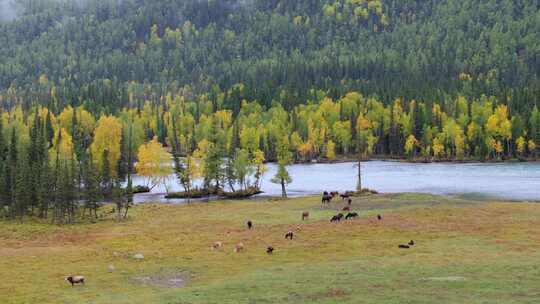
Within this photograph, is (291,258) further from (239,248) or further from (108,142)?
(108,142)

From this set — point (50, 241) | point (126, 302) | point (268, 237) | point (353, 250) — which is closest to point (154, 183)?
point (50, 241)

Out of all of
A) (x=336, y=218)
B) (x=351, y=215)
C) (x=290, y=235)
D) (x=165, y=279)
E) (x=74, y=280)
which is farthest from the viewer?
(x=351, y=215)

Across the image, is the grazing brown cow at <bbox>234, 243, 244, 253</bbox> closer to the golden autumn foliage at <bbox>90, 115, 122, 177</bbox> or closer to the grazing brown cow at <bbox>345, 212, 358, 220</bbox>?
the grazing brown cow at <bbox>345, 212, 358, 220</bbox>

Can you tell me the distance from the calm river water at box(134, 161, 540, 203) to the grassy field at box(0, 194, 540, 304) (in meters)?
29.4

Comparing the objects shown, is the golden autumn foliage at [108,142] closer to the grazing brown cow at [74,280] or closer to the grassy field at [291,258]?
the grassy field at [291,258]

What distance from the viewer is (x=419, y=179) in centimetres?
14562

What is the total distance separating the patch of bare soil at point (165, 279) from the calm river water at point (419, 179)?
68.4m

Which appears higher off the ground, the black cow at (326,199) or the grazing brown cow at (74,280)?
the black cow at (326,199)

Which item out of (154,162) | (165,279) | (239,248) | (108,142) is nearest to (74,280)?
(165,279)

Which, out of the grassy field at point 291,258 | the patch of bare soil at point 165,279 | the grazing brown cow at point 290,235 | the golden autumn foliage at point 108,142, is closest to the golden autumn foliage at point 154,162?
the golden autumn foliage at point 108,142

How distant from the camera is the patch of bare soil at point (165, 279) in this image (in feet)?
154

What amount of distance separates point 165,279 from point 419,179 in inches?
4101

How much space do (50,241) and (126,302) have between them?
118 ft

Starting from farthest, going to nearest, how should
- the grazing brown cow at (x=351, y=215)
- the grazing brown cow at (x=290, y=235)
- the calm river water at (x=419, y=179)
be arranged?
the calm river water at (x=419, y=179) < the grazing brown cow at (x=351, y=215) < the grazing brown cow at (x=290, y=235)
